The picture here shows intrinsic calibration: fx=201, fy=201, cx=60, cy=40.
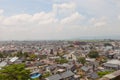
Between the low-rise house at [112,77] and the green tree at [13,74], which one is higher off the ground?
the low-rise house at [112,77]

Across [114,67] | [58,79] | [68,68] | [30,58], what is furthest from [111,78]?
[30,58]

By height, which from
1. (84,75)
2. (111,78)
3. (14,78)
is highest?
(111,78)

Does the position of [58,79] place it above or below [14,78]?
below

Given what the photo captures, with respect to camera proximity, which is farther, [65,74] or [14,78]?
[65,74]

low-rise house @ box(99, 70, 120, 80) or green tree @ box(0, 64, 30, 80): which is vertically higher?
low-rise house @ box(99, 70, 120, 80)

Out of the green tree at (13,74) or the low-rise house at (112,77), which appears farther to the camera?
the green tree at (13,74)

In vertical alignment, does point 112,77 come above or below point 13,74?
above

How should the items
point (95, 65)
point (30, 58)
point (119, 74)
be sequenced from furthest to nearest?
point (30, 58) → point (95, 65) → point (119, 74)

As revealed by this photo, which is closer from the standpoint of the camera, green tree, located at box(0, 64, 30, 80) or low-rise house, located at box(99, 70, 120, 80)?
low-rise house, located at box(99, 70, 120, 80)

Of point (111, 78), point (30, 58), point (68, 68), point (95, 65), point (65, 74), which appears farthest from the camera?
point (30, 58)

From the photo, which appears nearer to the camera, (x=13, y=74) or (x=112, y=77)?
(x=112, y=77)

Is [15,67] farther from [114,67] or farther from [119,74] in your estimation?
[114,67]
